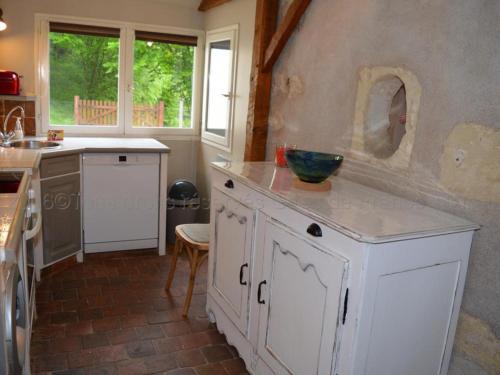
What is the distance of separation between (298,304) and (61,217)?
216 centimetres

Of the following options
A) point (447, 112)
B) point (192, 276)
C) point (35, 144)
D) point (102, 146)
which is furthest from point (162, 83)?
point (447, 112)

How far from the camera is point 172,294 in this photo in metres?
3.08

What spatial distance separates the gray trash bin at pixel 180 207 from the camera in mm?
4020

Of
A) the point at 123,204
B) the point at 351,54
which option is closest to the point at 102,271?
the point at 123,204

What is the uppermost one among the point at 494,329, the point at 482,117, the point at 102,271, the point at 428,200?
the point at 482,117

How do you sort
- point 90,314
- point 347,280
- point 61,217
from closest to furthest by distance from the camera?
point 347,280
point 90,314
point 61,217

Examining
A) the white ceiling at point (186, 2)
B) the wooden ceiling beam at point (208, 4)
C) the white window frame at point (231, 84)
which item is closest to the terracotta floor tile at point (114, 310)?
the white window frame at point (231, 84)

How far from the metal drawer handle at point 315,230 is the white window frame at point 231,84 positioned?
2273mm

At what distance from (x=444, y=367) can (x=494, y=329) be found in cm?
26

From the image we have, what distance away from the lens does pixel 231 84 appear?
382cm

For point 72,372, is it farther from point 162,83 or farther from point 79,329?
point 162,83

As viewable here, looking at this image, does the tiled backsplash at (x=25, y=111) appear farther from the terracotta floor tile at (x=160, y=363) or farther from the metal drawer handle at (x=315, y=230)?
the metal drawer handle at (x=315, y=230)

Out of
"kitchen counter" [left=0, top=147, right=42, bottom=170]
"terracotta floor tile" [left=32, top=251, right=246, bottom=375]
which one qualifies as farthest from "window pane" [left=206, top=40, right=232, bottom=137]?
"kitchen counter" [left=0, top=147, right=42, bottom=170]

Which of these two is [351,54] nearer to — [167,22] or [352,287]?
[352,287]
